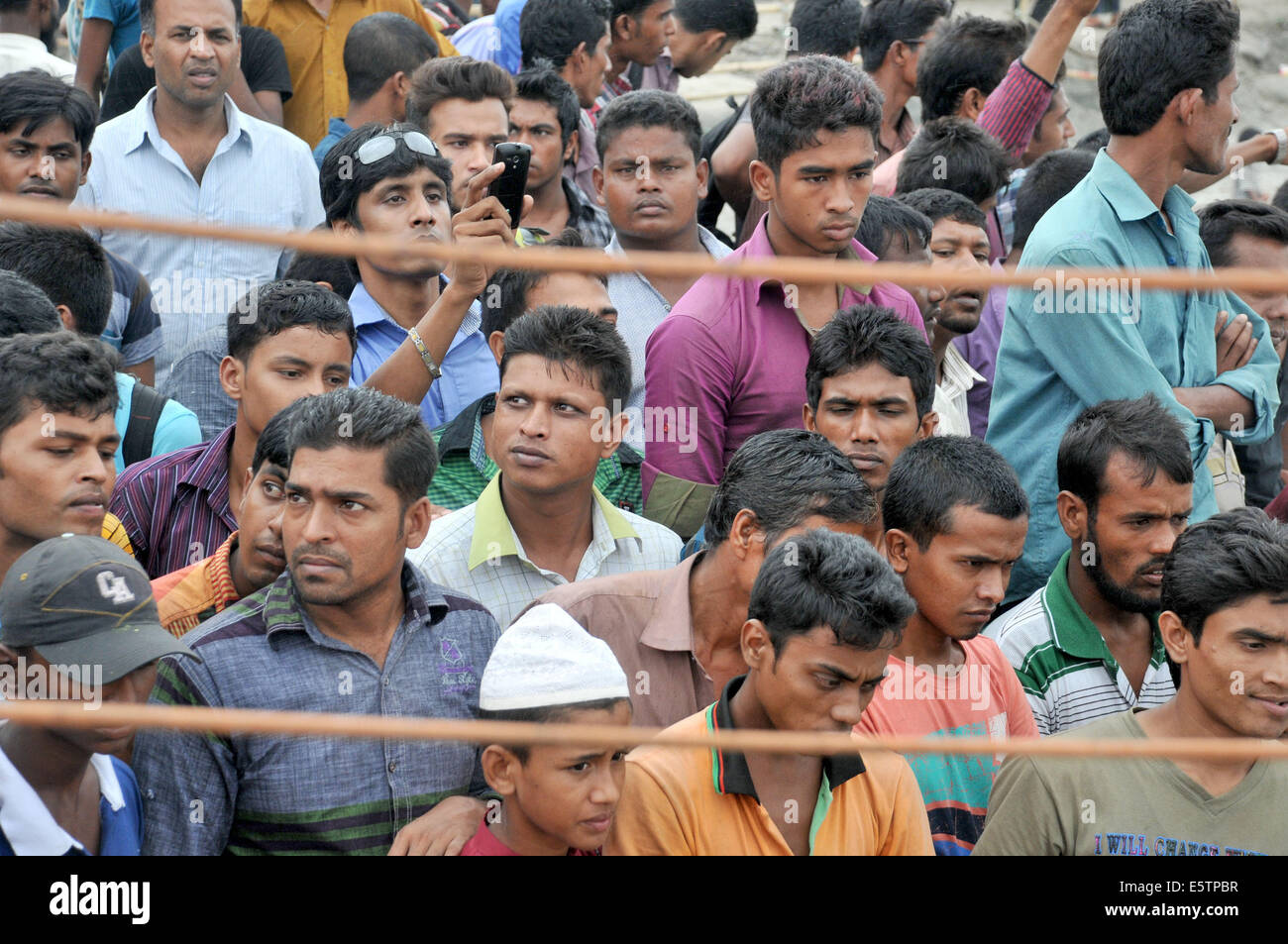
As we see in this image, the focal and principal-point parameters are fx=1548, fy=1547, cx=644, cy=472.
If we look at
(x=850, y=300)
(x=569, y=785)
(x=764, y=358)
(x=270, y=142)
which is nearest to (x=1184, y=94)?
(x=850, y=300)

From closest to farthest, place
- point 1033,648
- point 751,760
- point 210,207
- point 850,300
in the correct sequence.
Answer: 1. point 751,760
2. point 1033,648
3. point 850,300
4. point 210,207

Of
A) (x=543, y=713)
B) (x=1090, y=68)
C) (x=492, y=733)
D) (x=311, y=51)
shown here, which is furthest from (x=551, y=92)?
(x=1090, y=68)

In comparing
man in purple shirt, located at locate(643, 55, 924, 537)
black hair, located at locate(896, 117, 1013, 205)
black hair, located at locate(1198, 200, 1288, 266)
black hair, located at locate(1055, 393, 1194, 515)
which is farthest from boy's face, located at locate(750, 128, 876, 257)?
black hair, located at locate(1198, 200, 1288, 266)

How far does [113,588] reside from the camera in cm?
290

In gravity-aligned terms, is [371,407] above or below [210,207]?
below

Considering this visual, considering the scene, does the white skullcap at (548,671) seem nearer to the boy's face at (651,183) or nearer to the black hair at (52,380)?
the black hair at (52,380)

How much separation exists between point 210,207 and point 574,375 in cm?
221

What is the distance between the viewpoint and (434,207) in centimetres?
473

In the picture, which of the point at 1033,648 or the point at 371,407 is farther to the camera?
the point at 1033,648

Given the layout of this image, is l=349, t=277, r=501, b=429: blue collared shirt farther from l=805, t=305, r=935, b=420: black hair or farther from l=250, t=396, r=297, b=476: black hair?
l=805, t=305, r=935, b=420: black hair

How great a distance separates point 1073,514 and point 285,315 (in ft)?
6.88

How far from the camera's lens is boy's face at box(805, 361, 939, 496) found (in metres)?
3.98

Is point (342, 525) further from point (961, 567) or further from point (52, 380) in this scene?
point (961, 567)
